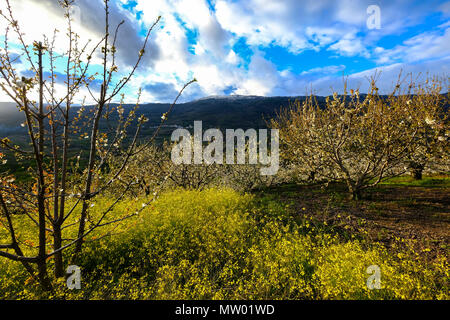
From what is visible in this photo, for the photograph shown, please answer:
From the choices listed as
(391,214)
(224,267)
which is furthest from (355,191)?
(224,267)

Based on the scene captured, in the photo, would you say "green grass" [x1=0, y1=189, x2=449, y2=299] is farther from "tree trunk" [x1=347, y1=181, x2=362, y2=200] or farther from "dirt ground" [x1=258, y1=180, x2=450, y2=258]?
"tree trunk" [x1=347, y1=181, x2=362, y2=200]

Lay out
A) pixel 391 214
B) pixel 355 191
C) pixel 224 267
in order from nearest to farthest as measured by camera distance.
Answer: pixel 224 267 < pixel 391 214 < pixel 355 191

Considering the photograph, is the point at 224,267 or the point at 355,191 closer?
the point at 224,267

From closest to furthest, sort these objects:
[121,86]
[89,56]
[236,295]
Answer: [89,56] < [121,86] < [236,295]

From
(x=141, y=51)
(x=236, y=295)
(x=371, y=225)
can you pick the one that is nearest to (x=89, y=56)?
(x=141, y=51)

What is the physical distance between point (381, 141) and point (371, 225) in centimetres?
440

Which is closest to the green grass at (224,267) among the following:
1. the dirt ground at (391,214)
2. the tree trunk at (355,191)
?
the dirt ground at (391,214)

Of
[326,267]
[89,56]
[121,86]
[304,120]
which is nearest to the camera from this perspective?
[89,56]

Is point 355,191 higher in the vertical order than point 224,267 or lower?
higher

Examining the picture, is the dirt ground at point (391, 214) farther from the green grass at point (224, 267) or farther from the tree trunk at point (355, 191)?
the green grass at point (224, 267)

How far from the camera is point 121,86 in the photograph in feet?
11.4

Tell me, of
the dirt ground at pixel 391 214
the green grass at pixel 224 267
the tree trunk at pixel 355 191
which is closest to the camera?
the green grass at pixel 224 267

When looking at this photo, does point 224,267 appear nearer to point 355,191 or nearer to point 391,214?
point 391,214
